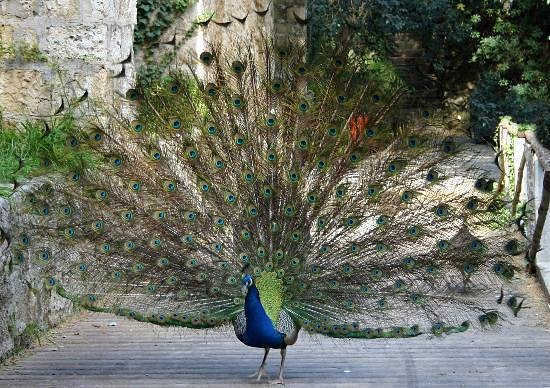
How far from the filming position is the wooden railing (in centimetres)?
1073

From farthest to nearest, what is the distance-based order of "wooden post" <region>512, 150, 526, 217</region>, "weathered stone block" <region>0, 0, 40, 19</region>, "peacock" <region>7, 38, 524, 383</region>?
"wooden post" <region>512, 150, 526, 217</region> < "weathered stone block" <region>0, 0, 40, 19</region> < "peacock" <region>7, 38, 524, 383</region>

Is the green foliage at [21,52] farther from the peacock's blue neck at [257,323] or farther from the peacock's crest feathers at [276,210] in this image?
the peacock's blue neck at [257,323]

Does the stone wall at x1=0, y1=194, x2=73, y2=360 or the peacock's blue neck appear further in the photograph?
the stone wall at x1=0, y1=194, x2=73, y2=360

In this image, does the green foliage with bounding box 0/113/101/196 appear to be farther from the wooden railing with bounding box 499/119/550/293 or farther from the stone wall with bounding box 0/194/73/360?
the wooden railing with bounding box 499/119/550/293

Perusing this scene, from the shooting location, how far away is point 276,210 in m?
7.28

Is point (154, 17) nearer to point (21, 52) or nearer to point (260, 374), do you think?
point (21, 52)

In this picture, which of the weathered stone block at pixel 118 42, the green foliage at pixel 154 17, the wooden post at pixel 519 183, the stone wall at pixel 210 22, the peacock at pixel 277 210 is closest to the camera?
the peacock at pixel 277 210

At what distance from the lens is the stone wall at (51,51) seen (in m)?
10.8

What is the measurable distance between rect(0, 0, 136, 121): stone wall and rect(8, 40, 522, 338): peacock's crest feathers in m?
3.72

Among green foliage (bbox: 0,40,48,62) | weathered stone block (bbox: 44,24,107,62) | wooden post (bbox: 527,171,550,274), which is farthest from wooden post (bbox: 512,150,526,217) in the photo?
green foliage (bbox: 0,40,48,62)

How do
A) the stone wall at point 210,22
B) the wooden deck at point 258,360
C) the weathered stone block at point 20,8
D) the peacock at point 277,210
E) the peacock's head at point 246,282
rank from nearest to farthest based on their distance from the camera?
the peacock's head at point 246,282 → the peacock at point 277,210 → the wooden deck at point 258,360 → the weathered stone block at point 20,8 → the stone wall at point 210,22

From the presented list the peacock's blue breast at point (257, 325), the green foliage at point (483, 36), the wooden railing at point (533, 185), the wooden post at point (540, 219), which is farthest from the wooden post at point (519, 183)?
the green foliage at point (483, 36)

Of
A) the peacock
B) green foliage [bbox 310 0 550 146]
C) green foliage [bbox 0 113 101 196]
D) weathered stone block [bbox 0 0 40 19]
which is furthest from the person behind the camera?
green foliage [bbox 310 0 550 146]

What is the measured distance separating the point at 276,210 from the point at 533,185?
216 inches
